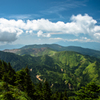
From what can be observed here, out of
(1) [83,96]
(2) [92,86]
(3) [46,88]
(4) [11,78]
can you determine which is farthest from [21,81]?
(2) [92,86]

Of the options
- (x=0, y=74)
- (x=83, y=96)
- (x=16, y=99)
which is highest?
(x=83, y=96)

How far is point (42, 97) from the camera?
147 ft

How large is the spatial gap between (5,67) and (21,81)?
2502 centimetres

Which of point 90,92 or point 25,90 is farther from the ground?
point 90,92

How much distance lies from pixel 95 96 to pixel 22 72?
3206 cm

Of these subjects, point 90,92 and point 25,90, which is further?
point 25,90

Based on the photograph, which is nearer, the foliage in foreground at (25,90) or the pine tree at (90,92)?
the pine tree at (90,92)

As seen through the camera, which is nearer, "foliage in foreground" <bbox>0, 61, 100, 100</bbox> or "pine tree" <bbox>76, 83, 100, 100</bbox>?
"pine tree" <bbox>76, 83, 100, 100</bbox>

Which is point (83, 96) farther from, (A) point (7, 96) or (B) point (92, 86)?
(A) point (7, 96)

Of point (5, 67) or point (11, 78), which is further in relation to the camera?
point (5, 67)

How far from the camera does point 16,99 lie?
24.0m

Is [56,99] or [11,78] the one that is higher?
[11,78]

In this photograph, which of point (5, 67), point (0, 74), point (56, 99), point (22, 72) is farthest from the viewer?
point (56, 99)

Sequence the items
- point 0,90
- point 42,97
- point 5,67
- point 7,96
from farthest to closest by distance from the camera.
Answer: point 5,67, point 42,97, point 0,90, point 7,96
